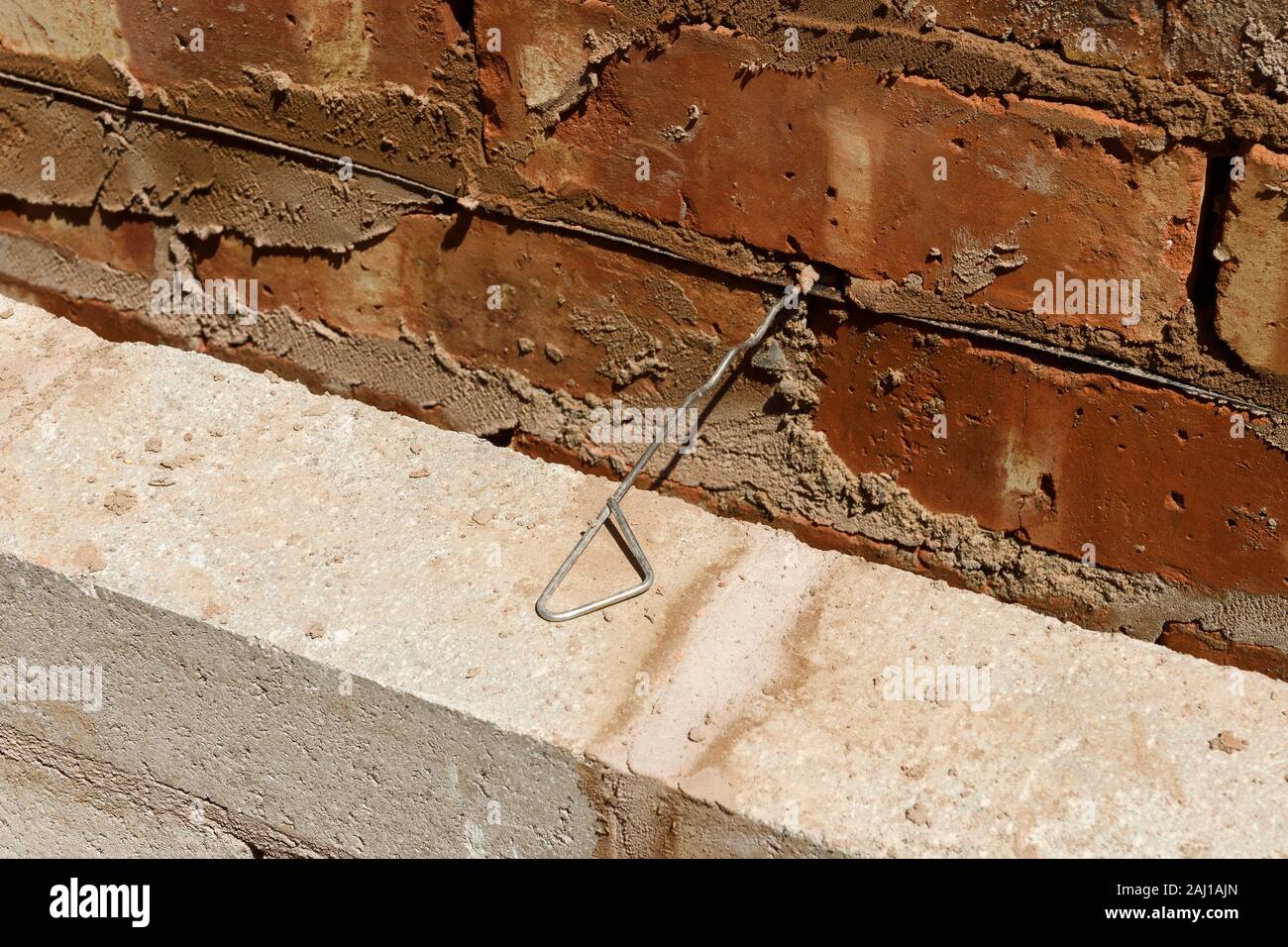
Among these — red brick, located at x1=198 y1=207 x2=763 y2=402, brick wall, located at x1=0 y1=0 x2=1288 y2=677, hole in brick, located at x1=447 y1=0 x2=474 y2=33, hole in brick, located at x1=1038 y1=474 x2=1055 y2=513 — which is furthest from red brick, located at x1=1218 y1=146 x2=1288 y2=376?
hole in brick, located at x1=447 y1=0 x2=474 y2=33

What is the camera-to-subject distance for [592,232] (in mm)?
2627

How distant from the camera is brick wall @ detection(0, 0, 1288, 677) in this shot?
2205 millimetres

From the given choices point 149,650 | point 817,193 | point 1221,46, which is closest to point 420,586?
point 149,650

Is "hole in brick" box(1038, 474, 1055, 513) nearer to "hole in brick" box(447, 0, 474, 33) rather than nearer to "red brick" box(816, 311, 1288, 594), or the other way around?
"red brick" box(816, 311, 1288, 594)

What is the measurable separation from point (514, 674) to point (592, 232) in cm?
87

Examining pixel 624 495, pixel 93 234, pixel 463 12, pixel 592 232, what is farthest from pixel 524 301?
pixel 93 234

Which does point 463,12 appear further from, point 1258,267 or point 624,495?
point 1258,267

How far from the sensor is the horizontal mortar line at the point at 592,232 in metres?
2.35

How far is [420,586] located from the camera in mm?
2525

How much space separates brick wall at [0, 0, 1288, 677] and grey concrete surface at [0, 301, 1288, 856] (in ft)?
0.58

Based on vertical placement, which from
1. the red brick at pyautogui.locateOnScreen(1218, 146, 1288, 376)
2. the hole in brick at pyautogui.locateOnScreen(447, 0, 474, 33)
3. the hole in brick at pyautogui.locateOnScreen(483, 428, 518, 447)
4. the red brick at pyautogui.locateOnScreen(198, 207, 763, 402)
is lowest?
the hole in brick at pyautogui.locateOnScreen(483, 428, 518, 447)

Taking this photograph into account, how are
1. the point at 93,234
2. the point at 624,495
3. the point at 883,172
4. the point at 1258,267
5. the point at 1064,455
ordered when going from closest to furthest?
the point at 1258,267, the point at 883,172, the point at 1064,455, the point at 624,495, the point at 93,234

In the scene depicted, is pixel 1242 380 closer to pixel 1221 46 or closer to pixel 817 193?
pixel 1221 46
